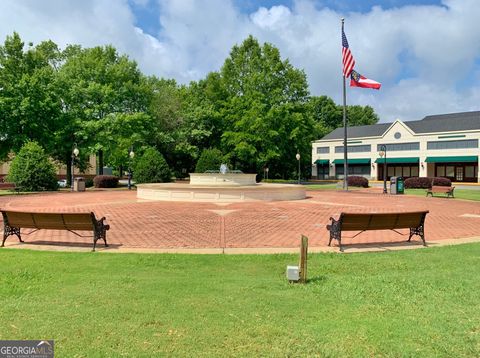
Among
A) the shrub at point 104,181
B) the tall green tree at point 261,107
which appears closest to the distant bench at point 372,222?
the shrub at point 104,181

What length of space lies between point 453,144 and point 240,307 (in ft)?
190

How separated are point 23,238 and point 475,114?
215 feet

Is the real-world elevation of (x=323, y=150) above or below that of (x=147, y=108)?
below

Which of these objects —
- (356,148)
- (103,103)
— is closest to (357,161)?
(356,148)

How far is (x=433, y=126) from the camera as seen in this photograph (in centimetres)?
5812

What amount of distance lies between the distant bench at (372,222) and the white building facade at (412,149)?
164ft

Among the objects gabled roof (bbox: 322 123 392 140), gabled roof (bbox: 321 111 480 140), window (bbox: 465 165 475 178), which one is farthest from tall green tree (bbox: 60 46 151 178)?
window (bbox: 465 165 475 178)

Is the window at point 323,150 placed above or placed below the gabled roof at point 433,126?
below

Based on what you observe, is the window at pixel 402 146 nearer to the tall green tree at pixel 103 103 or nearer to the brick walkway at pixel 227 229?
the tall green tree at pixel 103 103

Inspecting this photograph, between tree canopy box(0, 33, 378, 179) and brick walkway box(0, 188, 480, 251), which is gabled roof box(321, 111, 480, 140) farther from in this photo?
brick walkway box(0, 188, 480, 251)

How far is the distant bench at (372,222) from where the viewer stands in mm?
8961

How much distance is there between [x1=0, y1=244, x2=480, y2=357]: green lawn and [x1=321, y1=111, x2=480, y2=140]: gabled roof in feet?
178

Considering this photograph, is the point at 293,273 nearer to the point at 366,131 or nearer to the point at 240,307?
the point at 240,307

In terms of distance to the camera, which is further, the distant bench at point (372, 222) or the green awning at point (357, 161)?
the green awning at point (357, 161)
